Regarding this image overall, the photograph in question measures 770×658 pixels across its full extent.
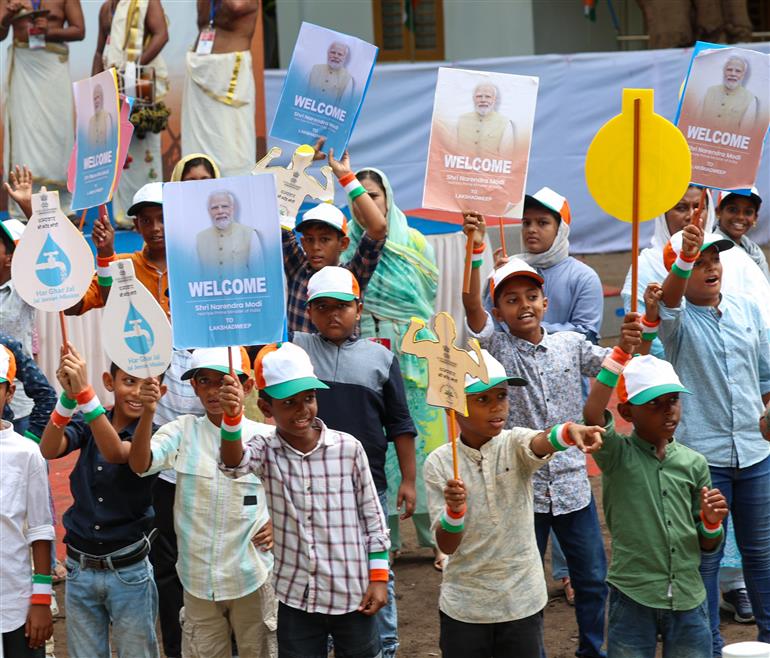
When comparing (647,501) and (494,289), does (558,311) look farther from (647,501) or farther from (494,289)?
(647,501)

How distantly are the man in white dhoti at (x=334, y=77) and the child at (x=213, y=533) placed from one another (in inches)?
57.7

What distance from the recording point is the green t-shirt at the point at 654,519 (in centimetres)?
421

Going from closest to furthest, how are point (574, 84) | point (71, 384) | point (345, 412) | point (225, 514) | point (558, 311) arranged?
point (71, 384) < point (225, 514) < point (345, 412) < point (558, 311) < point (574, 84)

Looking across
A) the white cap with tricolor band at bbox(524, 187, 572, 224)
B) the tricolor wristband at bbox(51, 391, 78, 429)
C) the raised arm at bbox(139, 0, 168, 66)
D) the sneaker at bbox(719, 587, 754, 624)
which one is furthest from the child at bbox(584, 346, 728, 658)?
the raised arm at bbox(139, 0, 168, 66)

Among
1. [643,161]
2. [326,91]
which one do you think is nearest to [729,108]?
[643,161]

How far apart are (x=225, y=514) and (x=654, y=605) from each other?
55.9 inches

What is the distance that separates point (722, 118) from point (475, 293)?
1.14 m

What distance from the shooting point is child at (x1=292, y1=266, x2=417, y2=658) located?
481 cm

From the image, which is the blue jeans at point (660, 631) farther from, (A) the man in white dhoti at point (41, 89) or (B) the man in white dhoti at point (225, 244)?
(A) the man in white dhoti at point (41, 89)

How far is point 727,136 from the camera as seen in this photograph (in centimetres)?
498

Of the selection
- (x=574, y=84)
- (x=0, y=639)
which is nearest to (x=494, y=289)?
(x=0, y=639)

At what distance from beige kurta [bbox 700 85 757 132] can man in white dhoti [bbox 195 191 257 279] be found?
1.89 metres

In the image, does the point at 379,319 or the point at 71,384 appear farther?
the point at 379,319

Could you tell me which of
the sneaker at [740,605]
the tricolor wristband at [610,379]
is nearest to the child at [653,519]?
the tricolor wristband at [610,379]
